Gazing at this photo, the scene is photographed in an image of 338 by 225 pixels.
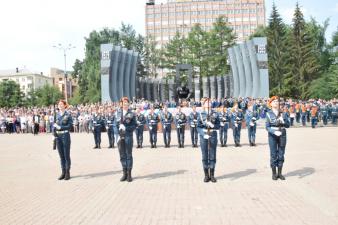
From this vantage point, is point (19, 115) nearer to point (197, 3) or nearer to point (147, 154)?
point (147, 154)

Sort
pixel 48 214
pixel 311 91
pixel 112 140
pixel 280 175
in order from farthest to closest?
pixel 311 91 → pixel 112 140 → pixel 280 175 → pixel 48 214

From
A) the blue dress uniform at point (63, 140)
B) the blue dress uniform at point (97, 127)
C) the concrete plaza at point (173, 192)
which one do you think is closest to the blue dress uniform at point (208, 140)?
the concrete plaza at point (173, 192)

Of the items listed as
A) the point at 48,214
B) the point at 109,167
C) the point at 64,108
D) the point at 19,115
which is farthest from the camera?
the point at 19,115

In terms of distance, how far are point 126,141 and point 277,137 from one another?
3.64 metres

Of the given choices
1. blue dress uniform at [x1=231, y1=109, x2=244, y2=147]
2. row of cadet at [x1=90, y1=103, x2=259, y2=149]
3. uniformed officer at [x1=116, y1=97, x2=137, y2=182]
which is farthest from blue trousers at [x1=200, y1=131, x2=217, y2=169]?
blue dress uniform at [x1=231, y1=109, x2=244, y2=147]

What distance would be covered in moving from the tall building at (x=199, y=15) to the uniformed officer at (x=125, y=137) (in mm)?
112029

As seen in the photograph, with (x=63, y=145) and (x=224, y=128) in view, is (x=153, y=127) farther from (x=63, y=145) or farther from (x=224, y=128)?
(x=63, y=145)

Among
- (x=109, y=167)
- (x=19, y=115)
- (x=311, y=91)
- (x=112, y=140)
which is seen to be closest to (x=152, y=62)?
(x=311, y=91)

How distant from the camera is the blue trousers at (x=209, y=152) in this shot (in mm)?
9590

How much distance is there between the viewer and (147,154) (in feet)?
50.5

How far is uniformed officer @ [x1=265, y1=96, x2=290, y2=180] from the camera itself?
962 centimetres

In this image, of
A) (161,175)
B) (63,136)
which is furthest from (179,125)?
(63,136)

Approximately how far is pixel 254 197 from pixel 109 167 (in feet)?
18.3

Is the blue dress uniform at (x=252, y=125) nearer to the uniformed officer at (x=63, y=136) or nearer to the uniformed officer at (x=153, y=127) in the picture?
the uniformed officer at (x=153, y=127)
